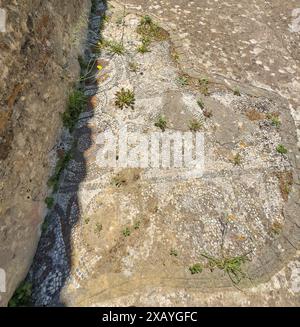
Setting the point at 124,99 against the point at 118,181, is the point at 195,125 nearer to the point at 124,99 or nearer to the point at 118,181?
the point at 124,99

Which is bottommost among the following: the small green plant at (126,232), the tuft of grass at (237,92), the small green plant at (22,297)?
the small green plant at (22,297)

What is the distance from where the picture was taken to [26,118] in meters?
5.77

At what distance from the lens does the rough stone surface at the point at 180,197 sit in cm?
581

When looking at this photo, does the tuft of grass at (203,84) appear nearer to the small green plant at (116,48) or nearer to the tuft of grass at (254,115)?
the tuft of grass at (254,115)

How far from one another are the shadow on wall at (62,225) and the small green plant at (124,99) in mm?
603

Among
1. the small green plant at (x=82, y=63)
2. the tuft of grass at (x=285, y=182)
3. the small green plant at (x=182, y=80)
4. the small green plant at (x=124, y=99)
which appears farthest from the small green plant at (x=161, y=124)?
the tuft of grass at (x=285, y=182)

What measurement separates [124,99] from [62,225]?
10.5ft

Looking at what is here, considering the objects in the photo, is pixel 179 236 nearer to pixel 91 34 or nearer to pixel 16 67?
pixel 16 67

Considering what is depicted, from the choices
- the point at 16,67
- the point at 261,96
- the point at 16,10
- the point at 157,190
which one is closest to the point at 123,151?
the point at 157,190

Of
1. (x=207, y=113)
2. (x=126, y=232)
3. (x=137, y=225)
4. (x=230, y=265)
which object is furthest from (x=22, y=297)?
(x=207, y=113)

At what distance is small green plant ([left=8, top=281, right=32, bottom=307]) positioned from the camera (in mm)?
5594

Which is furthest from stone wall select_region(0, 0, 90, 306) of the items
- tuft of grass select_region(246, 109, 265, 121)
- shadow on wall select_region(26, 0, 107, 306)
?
tuft of grass select_region(246, 109, 265, 121)

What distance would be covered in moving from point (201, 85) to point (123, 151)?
280cm

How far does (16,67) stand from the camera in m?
5.48
